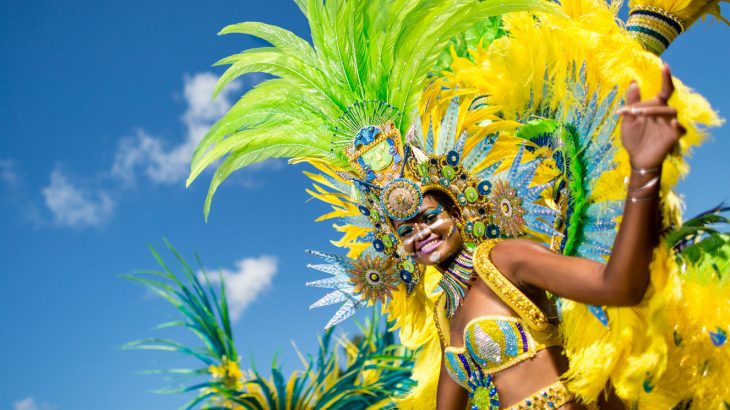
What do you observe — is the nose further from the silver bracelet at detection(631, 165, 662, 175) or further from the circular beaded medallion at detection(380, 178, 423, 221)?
the silver bracelet at detection(631, 165, 662, 175)

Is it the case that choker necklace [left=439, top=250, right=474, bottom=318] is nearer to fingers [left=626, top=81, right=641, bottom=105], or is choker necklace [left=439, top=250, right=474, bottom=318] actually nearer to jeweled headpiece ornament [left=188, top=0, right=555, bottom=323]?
jeweled headpiece ornament [left=188, top=0, right=555, bottom=323]

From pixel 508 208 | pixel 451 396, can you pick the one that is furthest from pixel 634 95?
pixel 451 396

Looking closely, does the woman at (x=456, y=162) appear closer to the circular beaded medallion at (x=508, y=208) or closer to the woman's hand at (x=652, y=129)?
the circular beaded medallion at (x=508, y=208)

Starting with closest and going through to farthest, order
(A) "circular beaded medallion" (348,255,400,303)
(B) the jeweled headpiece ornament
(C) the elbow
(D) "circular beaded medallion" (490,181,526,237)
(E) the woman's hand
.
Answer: (E) the woman's hand < (C) the elbow < (D) "circular beaded medallion" (490,181,526,237) < (B) the jeweled headpiece ornament < (A) "circular beaded medallion" (348,255,400,303)

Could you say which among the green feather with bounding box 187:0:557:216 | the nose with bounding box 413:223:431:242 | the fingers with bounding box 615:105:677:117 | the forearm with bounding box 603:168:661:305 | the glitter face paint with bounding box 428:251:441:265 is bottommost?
the forearm with bounding box 603:168:661:305

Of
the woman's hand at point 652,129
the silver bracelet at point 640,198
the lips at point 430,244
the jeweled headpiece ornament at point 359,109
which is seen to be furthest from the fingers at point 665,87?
the lips at point 430,244

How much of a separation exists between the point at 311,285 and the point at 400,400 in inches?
32.4

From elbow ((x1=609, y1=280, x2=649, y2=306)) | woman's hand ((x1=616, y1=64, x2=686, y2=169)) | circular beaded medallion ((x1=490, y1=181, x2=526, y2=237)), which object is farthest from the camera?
circular beaded medallion ((x1=490, y1=181, x2=526, y2=237))

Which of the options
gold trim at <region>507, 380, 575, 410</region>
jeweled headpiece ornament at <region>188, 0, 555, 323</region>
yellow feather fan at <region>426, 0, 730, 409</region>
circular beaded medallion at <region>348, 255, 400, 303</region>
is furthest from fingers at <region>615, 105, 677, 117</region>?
circular beaded medallion at <region>348, 255, 400, 303</region>

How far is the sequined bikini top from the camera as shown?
285 centimetres

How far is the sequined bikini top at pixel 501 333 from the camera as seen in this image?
2852mm

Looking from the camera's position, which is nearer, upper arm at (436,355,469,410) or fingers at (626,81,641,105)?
fingers at (626,81,641,105)

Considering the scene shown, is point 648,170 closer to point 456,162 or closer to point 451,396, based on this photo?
point 456,162

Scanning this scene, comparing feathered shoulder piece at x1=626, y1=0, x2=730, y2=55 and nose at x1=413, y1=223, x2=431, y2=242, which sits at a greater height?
feathered shoulder piece at x1=626, y1=0, x2=730, y2=55
